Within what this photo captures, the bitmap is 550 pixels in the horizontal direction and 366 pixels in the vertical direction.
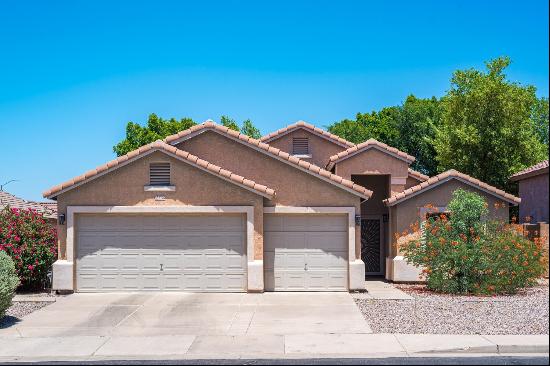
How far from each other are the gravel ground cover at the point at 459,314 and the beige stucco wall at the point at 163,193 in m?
3.71

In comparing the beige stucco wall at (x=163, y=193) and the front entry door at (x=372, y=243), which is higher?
the beige stucco wall at (x=163, y=193)

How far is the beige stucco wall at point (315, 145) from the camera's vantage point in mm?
25953

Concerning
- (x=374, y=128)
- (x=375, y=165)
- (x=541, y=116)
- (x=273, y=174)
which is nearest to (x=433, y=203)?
(x=375, y=165)

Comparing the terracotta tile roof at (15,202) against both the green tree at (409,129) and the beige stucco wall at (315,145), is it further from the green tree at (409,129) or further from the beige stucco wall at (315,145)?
the green tree at (409,129)

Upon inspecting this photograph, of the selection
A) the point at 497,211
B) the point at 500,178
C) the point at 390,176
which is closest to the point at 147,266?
the point at 390,176

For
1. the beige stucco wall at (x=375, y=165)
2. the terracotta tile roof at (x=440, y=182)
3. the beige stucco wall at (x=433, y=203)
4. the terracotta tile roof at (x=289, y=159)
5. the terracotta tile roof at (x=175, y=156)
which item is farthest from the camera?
the beige stucco wall at (x=375, y=165)

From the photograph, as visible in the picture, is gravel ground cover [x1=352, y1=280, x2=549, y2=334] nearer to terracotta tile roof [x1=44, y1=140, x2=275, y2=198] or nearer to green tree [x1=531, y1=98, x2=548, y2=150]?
terracotta tile roof [x1=44, y1=140, x2=275, y2=198]

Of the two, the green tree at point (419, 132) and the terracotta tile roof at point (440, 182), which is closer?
the terracotta tile roof at point (440, 182)

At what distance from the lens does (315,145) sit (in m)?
26.1

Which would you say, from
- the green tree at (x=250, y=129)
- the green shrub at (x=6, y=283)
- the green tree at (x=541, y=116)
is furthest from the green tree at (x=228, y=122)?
the green shrub at (x=6, y=283)

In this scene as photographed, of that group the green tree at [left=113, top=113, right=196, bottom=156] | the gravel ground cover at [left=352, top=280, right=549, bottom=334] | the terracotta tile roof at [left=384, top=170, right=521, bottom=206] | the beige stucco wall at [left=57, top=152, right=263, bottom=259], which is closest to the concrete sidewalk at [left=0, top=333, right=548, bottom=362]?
the gravel ground cover at [left=352, top=280, right=549, bottom=334]

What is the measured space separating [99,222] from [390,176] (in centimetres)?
946

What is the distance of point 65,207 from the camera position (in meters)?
18.9

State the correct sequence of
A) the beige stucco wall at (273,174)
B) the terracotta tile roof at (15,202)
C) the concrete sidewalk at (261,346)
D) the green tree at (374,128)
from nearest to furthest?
the concrete sidewalk at (261,346) → the beige stucco wall at (273,174) → the terracotta tile roof at (15,202) → the green tree at (374,128)
